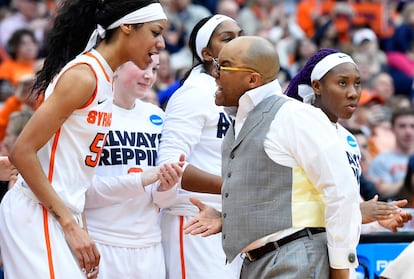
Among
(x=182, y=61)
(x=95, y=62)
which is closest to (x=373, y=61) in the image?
(x=182, y=61)

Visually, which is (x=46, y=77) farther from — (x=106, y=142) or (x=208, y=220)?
(x=208, y=220)

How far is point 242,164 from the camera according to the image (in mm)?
4293

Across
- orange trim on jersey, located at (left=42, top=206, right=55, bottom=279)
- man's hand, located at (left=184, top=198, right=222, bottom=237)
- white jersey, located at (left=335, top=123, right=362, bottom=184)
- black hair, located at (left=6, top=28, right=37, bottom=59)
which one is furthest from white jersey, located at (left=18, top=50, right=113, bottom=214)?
black hair, located at (left=6, top=28, right=37, bottom=59)

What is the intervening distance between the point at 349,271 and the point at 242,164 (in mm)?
661

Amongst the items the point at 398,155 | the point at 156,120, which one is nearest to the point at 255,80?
the point at 156,120

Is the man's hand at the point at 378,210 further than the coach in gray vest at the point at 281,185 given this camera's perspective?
Yes

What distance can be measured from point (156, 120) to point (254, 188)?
1424 mm

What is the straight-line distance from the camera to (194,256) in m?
5.47

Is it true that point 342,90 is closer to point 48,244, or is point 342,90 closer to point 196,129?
point 196,129

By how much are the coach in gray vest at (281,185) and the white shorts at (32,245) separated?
617 mm

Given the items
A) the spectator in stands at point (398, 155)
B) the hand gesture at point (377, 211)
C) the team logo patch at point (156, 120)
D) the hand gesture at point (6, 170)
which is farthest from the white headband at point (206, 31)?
the spectator in stands at point (398, 155)

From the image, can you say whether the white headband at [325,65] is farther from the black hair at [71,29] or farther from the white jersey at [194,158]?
the black hair at [71,29]

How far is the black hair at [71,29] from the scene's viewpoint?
16.2 ft

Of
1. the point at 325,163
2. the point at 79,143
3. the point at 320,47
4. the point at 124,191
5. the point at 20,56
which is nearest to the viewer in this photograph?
the point at 325,163
